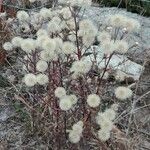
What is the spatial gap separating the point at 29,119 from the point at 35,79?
29.4 inches

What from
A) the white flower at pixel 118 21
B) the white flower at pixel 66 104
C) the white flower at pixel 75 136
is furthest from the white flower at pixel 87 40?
the white flower at pixel 75 136

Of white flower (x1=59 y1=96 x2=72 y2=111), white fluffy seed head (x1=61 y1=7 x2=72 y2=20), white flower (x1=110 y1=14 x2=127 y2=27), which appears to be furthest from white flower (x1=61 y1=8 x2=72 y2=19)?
white flower (x1=59 y1=96 x2=72 y2=111)

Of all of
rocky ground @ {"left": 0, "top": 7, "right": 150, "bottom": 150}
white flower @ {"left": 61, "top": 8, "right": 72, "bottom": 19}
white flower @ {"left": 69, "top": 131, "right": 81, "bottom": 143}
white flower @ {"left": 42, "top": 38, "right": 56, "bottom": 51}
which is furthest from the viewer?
rocky ground @ {"left": 0, "top": 7, "right": 150, "bottom": 150}

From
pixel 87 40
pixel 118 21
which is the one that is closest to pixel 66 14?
→ pixel 87 40

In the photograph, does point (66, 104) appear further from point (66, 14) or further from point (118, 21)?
point (66, 14)

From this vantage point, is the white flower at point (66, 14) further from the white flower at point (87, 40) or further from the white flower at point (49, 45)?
the white flower at point (49, 45)

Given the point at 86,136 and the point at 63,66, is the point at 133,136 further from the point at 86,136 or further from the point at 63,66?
the point at 63,66

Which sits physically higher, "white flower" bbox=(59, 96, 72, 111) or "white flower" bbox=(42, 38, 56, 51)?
"white flower" bbox=(42, 38, 56, 51)

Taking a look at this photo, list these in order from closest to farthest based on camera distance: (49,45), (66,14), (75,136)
→ (49,45)
(75,136)
(66,14)

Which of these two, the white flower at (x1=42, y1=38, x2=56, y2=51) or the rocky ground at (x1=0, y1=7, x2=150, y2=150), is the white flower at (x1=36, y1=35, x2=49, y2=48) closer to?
the white flower at (x1=42, y1=38, x2=56, y2=51)

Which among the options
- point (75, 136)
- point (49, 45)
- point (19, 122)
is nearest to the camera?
Answer: point (49, 45)

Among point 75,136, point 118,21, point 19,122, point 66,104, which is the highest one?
point 118,21

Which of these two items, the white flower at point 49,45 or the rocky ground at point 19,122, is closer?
the white flower at point 49,45

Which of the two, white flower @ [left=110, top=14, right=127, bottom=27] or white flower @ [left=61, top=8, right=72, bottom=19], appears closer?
white flower @ [left=110, top=14, right=127, bottom=27]
